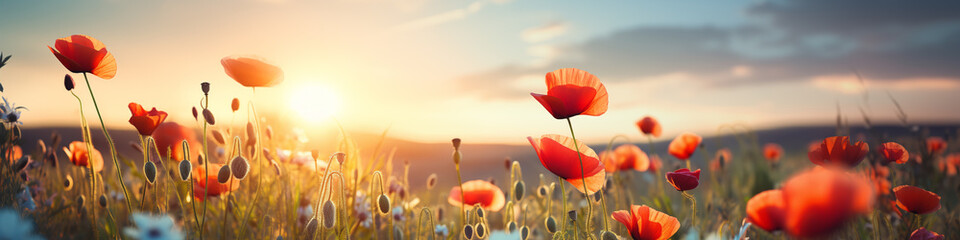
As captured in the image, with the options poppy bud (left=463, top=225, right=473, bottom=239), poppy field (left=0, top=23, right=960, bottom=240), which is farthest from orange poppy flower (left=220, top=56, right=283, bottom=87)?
poppy bud (left=463, top=225, right=473, bottom=239)

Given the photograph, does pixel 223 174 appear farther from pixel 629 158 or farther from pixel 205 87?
pixel 629 158

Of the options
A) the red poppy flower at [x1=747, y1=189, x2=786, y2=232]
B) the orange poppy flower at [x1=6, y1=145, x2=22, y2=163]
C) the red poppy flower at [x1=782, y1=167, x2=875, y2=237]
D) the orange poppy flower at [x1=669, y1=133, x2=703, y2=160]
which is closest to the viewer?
the red poppy flower at [x1=782, y1=167, x2=875, y2=237]

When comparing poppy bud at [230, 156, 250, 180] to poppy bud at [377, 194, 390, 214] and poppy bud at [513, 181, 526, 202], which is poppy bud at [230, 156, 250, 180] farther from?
poppy bud at [513, 181, 526, 202]

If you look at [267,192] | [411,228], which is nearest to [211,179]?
[267,192]

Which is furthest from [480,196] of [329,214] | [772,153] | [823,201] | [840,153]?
Answer: [772,153]

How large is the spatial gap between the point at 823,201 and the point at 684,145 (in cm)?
233

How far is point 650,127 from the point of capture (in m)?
3.43

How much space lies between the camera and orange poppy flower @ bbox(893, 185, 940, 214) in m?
1.58

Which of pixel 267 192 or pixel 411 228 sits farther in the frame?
pixel 411 228

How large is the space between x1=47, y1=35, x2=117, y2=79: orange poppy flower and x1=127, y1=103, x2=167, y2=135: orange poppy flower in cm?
15

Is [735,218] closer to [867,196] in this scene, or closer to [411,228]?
[411,228]

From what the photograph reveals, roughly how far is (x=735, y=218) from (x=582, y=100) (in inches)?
82.5

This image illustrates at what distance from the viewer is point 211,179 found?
1.90 metres

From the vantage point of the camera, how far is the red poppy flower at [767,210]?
3.69 feet
